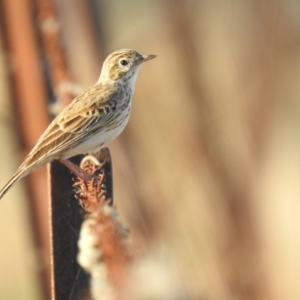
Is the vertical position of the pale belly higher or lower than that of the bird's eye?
lower

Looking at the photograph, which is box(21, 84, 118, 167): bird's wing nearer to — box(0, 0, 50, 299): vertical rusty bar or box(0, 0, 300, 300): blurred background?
box(0, 0, 300, 300): blurred background

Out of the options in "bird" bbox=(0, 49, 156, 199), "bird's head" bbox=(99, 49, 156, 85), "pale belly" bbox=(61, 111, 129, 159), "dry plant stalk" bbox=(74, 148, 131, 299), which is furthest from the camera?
"bird's head" bbox=(99, 49, 156, 85)

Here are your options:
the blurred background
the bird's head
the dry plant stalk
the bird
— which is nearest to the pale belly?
the bird

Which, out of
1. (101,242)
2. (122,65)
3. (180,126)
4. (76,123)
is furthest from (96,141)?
(101,242)

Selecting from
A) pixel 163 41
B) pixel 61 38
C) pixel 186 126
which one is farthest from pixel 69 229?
pixel 163 41

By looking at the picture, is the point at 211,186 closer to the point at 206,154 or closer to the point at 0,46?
the point at 206,154

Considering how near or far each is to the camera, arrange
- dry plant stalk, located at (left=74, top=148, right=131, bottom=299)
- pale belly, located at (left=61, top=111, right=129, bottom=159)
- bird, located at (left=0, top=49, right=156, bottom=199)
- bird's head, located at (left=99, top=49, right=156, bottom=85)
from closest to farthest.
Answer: dry plant stalk, located at (left=74, top=148, right=131, bottom=299)
bird, located at (left=0, top=49, right=156, bottom=199)
pale belly, located at (left=61, top=111, right=129, bottom=159)
bird's head, located at (left=99, top=49, right=156, bottom=85)

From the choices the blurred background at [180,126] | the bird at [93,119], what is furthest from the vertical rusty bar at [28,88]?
the bird at [93,119]
